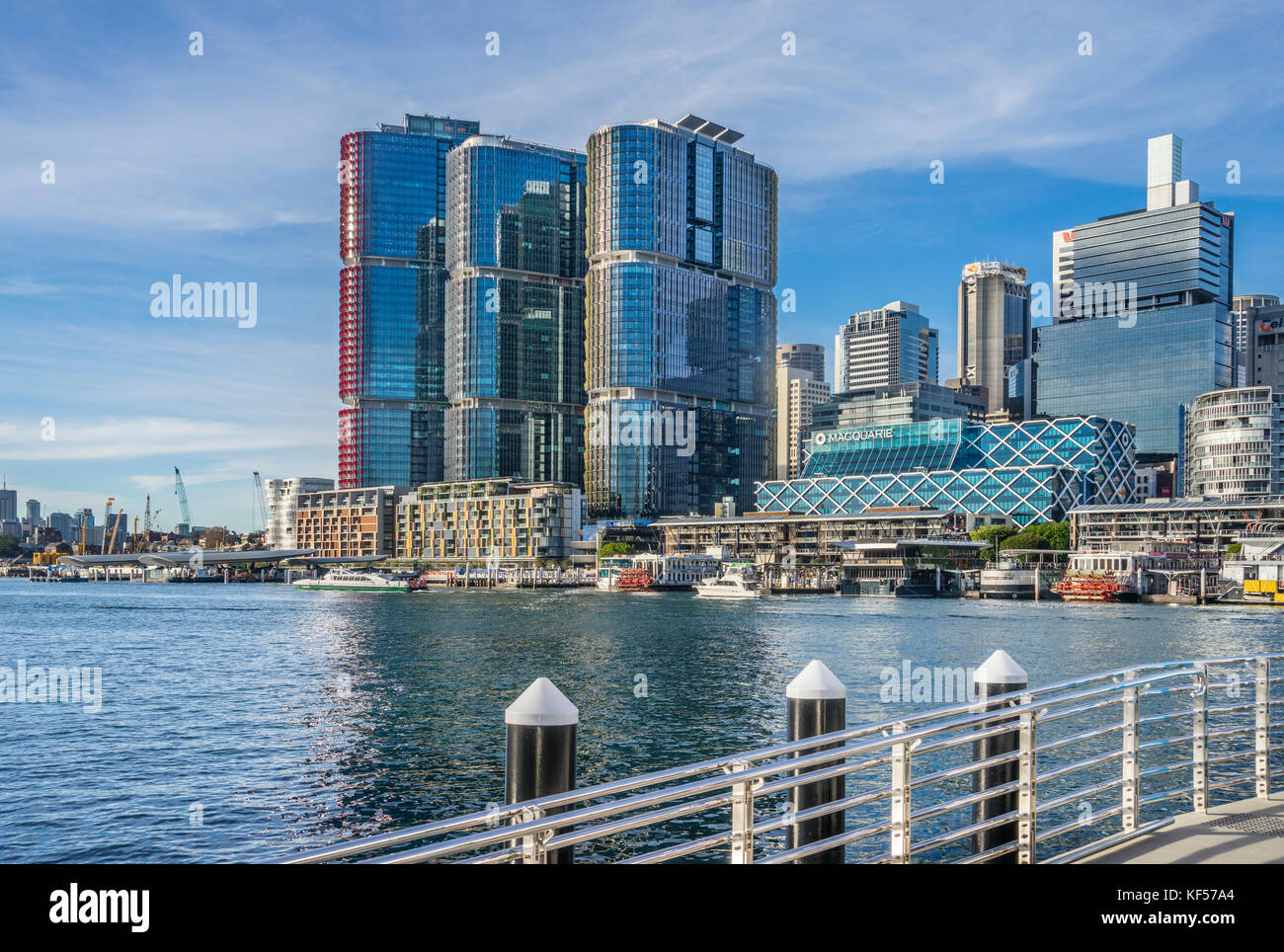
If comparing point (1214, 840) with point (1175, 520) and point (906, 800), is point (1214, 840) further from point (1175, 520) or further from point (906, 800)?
point (1175, 520)

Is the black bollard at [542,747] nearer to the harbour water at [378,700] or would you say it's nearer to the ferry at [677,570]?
the harbour water at [378,700]

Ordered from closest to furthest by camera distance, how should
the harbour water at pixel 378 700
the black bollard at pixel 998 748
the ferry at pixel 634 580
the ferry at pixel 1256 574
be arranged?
the black bollard at pixel 998 748 → the harbour water at pixel 378 700 → the ferry at pixel 1256 574 → the ferry at pixel 634 580

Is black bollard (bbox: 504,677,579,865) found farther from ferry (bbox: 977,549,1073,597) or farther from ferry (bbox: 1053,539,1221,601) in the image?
ferry (bbox: 977,549,1073,597)

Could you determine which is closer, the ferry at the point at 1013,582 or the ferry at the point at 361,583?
the ferry at the point at 1013,582

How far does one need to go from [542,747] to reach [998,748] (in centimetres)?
626

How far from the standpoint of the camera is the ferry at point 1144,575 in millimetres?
134500

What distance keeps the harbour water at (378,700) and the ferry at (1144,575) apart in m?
31.1

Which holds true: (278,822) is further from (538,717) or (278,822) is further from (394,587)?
(394,587)

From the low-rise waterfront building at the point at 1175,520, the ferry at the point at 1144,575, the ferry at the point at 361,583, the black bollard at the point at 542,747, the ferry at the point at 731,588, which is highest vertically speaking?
the black bollard at the point at 542,747

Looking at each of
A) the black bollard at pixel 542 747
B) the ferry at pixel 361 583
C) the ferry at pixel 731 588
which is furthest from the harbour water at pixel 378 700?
the ferry at pixel 361 583

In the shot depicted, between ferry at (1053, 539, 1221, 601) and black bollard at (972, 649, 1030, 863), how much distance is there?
132 metres

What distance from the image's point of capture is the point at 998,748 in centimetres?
1211

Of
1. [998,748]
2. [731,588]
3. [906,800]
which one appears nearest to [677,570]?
[731,588]
